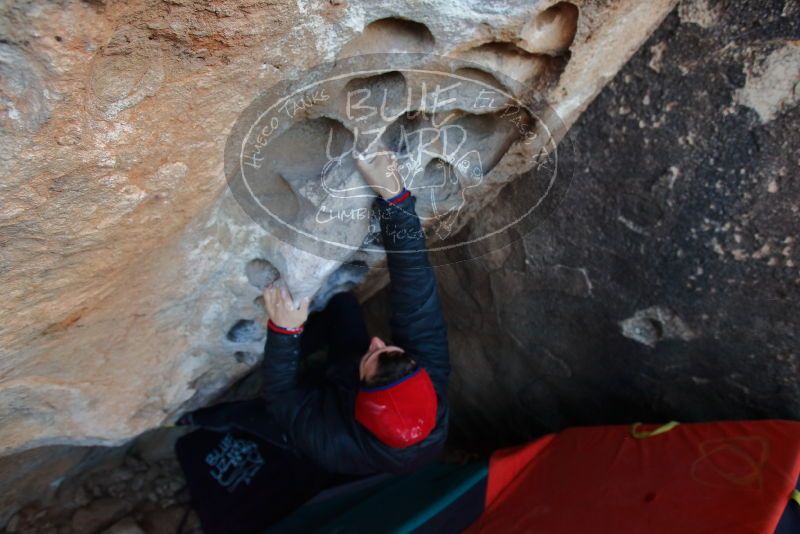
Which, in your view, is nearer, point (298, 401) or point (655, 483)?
point (655, 483)

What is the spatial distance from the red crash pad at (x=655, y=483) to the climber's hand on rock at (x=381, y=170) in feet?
2.08

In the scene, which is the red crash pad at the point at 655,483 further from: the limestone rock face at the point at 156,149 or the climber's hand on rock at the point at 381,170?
the climber's hand on rock at the point at 381,170

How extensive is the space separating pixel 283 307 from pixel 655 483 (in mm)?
700

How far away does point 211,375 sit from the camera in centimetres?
121

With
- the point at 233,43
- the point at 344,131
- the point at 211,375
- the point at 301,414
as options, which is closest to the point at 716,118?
the point at 344,131

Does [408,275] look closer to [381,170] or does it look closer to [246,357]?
[381,170]

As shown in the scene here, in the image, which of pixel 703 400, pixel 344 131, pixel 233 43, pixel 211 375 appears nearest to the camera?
pixel 233 43

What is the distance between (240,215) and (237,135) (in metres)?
0.21

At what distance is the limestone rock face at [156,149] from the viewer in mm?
469

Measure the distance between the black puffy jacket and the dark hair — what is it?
0.10m

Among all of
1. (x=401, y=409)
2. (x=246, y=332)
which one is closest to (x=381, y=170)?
(x=401, y=409)

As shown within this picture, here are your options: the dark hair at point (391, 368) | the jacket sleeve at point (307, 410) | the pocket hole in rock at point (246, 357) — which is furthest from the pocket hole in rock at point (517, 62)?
the pocket hole in rock at point (246, 357)

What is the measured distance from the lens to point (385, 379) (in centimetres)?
92

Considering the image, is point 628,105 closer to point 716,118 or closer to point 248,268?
point 716,118
